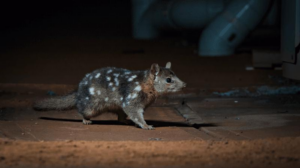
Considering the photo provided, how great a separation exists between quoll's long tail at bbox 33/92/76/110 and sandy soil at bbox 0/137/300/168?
7.71 ft

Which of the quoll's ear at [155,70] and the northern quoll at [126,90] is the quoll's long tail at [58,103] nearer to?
the northern quoll at [126,90]

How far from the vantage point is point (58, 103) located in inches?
356

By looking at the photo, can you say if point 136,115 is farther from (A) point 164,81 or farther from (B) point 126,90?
(A) point 164,81

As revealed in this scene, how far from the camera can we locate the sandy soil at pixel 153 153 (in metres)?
5.57

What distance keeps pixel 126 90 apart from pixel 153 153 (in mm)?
2571

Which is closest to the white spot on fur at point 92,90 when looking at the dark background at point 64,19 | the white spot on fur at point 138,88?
the white spot on fur at point 138,88

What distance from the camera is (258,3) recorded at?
16.9 meters

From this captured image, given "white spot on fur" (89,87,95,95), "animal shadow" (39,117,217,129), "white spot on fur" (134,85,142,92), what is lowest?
"animal shadow" (39,117,217,129)

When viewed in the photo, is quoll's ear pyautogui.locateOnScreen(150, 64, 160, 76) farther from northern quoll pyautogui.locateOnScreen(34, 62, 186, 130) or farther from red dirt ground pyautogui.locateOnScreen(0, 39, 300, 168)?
red dirt ground pyautogui.locateOnScreen(0, 39, 300, 168)

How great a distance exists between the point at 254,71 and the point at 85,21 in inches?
598

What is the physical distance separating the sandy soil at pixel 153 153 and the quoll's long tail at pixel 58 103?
7.71 feet

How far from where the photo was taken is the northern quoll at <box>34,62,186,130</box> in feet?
27.6

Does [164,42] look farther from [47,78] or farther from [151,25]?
[47,78]

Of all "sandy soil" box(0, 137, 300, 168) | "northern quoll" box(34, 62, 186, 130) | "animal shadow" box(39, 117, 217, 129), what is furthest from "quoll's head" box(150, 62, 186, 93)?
"sandy soil" box(0, 137, 300, 168)
